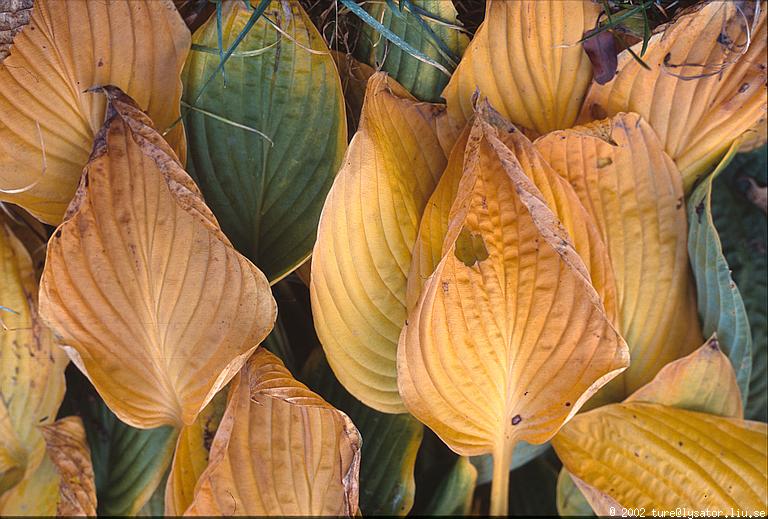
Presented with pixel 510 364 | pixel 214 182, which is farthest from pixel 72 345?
pixel 510 364

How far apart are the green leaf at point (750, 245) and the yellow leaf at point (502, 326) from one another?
0.21 metres

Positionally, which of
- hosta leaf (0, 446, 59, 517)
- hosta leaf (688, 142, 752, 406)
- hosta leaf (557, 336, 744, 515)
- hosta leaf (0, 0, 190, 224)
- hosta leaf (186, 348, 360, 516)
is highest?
hosta leaf (0, 0, 190, 224)

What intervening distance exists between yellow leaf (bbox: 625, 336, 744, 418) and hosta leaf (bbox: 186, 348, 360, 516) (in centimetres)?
22

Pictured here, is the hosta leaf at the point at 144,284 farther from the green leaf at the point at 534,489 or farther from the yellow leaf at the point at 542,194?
the green leaf at the point at 534,489

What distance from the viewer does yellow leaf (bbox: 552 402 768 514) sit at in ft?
1.55

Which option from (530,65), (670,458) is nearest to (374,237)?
(530,65)

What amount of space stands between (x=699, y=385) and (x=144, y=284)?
1.32 feet

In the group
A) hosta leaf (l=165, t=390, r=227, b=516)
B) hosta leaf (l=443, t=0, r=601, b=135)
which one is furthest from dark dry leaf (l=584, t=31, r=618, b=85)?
hosta leaf (l=165, t=390, r=227, b=516)

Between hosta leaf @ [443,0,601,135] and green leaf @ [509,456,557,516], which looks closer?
hosta leaf @ [443,0,601,135]

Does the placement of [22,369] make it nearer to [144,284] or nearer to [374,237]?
[144,284]

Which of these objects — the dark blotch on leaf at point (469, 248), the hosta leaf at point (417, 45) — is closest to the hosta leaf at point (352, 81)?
the hosta leaf at point (417, 45)

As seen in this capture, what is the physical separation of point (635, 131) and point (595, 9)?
0.30 ft

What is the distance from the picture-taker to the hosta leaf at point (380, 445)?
0.51 meters

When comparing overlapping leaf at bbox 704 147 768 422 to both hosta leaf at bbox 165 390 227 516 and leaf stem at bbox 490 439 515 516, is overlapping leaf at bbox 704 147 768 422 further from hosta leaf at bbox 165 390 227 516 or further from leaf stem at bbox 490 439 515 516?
hosta leaf at bbox 165 390 227 516
